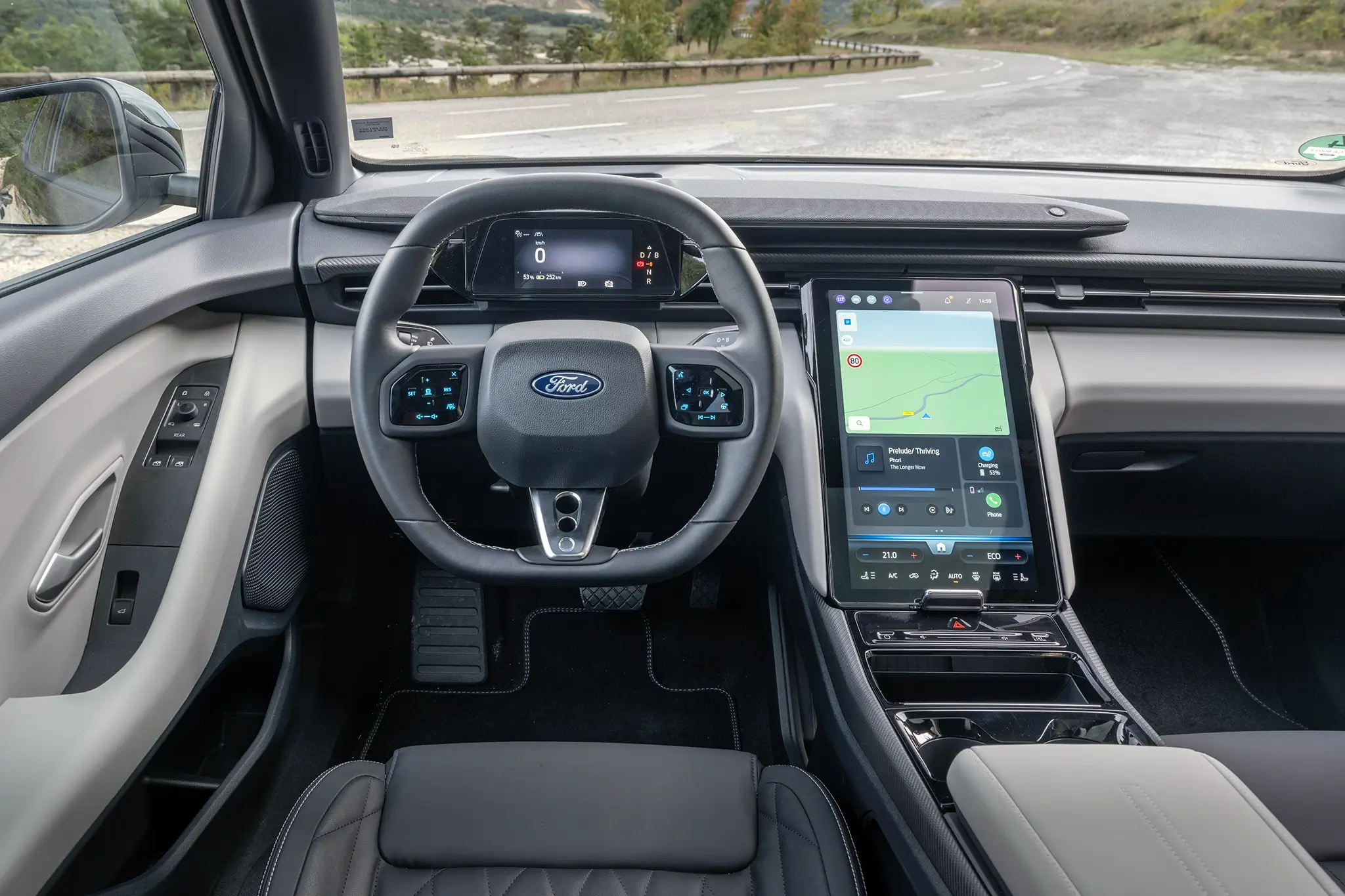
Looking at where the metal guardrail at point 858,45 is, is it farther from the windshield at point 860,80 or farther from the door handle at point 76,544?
the door handle at point 76,544

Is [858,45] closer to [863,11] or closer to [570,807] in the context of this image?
[863,11]

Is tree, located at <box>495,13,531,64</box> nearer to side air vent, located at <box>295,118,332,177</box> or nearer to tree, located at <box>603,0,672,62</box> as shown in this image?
tree, located at <box>603,0,672,62</box>

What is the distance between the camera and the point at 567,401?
138cm

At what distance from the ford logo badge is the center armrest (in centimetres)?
72

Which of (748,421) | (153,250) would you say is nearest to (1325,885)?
(748,421)

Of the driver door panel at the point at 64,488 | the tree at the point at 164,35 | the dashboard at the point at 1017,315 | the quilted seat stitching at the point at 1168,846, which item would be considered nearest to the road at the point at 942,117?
the dashboard at the point at 1017,315

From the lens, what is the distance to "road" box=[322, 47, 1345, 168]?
2230 mm

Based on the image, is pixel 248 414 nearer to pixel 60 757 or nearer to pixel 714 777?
pixel 60 757

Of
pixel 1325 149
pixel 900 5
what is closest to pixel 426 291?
pixel 900 5

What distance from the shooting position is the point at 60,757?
49.7 inches

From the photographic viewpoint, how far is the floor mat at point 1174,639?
7.72 feet

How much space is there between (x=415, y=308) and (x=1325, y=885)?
163 cm

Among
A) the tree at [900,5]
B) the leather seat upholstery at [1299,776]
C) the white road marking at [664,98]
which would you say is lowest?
the leather seat upholstery at [1299,776]

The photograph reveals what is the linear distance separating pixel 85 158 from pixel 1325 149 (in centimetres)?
272
